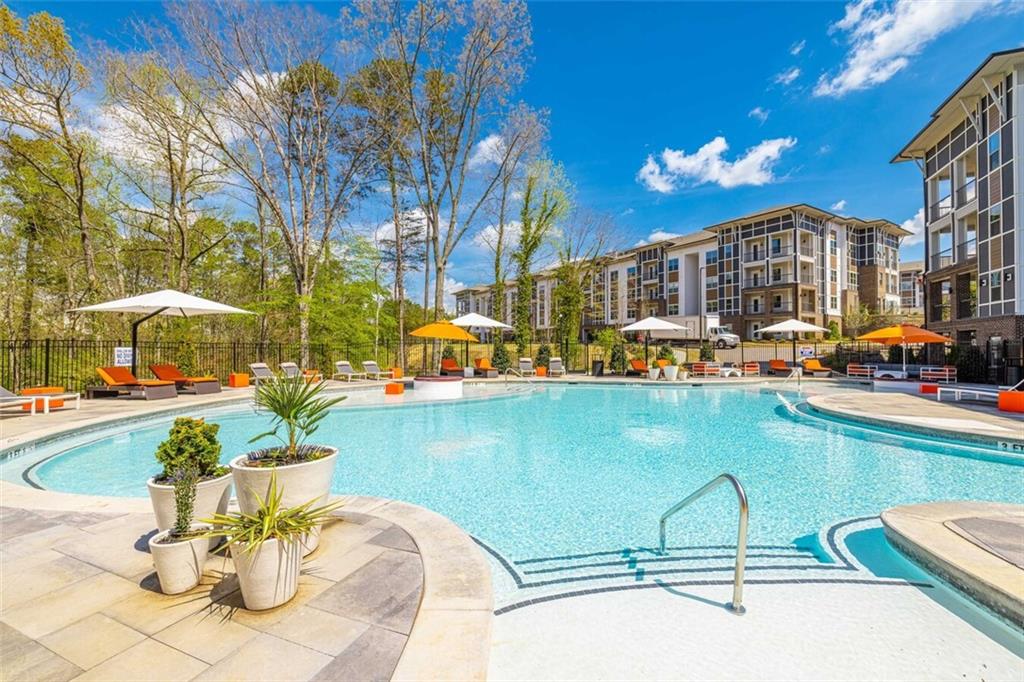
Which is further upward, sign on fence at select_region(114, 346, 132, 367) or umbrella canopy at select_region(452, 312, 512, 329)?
umbrella canopy at select_region(452, 312, 512, 329)

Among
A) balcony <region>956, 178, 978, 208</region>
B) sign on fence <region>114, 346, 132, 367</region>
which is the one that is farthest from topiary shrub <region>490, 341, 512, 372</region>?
balcony <region>956, 178, 978, 208</region>

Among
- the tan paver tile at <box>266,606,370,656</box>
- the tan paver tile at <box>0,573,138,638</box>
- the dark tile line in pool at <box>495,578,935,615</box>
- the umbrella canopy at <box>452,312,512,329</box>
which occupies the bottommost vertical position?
the dark tile line in pool at <box>495,578,935,615</box>

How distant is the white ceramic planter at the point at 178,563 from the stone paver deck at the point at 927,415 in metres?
11.1

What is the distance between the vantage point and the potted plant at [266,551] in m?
2.29

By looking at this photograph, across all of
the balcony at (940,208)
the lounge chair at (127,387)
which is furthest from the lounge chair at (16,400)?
the balcony at (940,208)

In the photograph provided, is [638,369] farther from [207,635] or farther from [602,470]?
[207,635]

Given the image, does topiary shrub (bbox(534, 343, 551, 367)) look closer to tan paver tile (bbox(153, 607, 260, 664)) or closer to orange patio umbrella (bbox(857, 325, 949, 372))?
orange patio umbrella (bbox(857, 325, 949, 372))

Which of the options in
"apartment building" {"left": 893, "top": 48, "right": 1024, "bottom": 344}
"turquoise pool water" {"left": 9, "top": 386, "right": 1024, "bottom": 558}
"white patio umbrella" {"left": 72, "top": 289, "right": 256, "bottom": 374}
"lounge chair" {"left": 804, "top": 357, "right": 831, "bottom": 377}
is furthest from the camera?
"lounge chair" {"left": 804, "top": 357, "right": 831, "bottom": 377}

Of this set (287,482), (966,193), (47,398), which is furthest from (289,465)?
(966,193)

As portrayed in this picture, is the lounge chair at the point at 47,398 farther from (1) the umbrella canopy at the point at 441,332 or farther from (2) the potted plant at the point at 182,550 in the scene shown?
(2) the potted plant at the point at 182,550

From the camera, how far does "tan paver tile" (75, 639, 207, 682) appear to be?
1906 millimetres

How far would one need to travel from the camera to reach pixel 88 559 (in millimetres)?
3027

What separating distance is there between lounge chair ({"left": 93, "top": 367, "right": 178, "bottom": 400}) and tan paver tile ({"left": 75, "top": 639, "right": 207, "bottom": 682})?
12.6 meters

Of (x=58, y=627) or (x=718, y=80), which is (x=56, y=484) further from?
(x=718, y=80)
